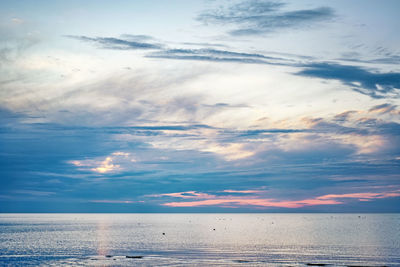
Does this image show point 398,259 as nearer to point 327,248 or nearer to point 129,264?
point 327,248

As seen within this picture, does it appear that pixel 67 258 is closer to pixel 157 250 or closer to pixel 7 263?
pixel 7 263

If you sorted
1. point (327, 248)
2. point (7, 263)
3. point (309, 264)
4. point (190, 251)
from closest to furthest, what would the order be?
point (309, 264), point (7, 263), point (190, 251), point (327, 248)

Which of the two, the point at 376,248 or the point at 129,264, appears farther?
the point at 376,248

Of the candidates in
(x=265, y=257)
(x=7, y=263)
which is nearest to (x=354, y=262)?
(x=265, y=257)

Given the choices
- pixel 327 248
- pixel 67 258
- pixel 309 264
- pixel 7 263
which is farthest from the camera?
pixel 327 248

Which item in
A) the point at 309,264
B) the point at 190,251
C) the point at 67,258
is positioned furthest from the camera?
the point at 190,251

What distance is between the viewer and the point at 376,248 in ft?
416

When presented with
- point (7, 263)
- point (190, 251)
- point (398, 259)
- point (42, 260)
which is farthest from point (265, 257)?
point (7, 263)

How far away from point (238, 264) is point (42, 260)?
47.5 meters

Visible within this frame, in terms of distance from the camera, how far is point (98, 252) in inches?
4670

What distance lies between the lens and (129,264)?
92.8 metres

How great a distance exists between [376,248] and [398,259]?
25.8 m

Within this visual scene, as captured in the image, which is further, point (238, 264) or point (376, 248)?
point (376, 248)

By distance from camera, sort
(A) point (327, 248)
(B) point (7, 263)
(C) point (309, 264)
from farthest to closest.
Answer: (A) point (327, 248), (B) point (7, 263), (C) point (309, 264)
